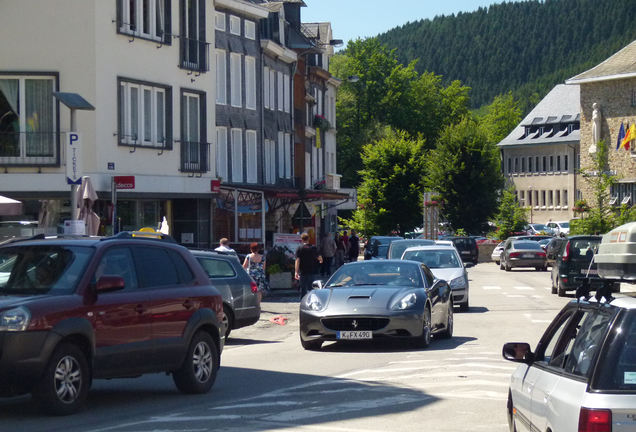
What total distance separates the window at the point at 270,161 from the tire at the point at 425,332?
31.9 m

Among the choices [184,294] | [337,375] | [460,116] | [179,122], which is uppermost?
[460,116]

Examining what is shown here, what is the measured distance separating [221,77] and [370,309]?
28378mm

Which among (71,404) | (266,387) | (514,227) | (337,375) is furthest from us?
(514,227)

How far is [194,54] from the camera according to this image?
36094mm

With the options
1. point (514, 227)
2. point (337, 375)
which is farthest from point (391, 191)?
point (337, 375)

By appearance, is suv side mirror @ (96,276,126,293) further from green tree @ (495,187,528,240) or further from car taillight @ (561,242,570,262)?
green tree @ (495,187,528,240)

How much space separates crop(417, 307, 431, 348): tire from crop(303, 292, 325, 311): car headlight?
1.52 metres

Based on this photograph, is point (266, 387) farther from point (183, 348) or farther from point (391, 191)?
point (391, 191)

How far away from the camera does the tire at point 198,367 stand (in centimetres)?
1257

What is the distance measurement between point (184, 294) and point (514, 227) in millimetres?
68943

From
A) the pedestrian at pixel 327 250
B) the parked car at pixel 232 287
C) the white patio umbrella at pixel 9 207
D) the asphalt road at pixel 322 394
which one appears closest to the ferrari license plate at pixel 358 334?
the asphalt road at pixel 322 394

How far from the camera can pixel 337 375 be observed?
47.4 ft

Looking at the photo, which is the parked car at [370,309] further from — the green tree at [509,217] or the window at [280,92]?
the green tree at [509,217]

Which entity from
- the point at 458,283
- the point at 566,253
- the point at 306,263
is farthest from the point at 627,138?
the point at 306,263
